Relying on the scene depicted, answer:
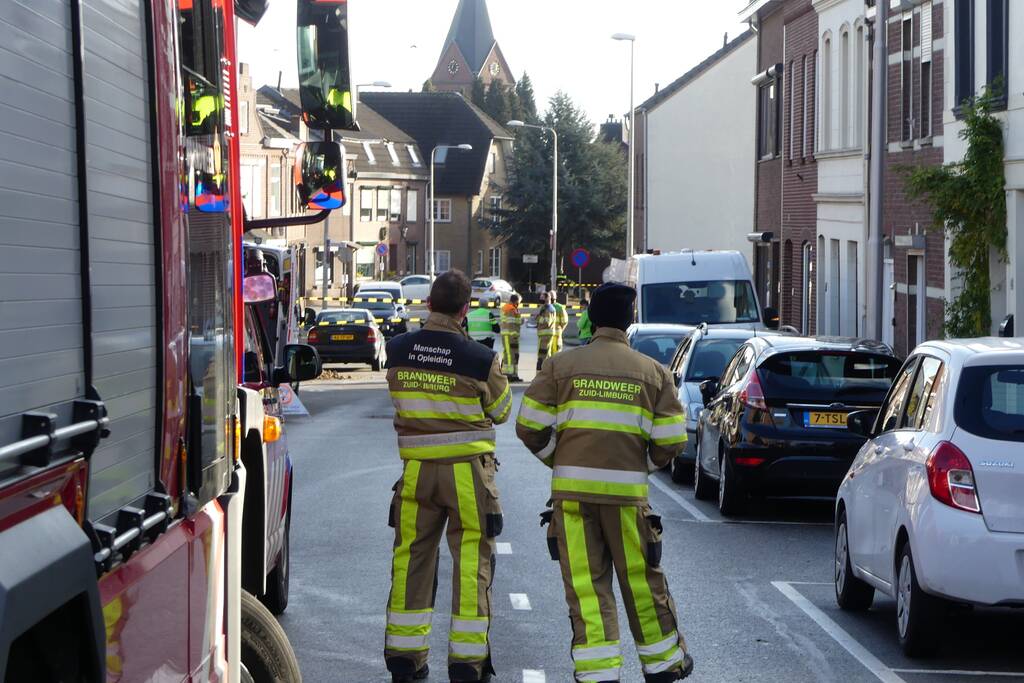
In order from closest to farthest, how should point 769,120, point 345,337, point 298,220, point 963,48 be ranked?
point 298,220
point 963,48
point 345,337
point 769,120

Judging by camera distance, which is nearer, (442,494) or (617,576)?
(617,576)

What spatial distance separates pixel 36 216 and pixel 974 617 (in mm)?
7993

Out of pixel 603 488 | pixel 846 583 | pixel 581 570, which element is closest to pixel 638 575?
pixel 581 570

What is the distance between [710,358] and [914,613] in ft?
32.9

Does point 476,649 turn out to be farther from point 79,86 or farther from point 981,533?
point 79,86

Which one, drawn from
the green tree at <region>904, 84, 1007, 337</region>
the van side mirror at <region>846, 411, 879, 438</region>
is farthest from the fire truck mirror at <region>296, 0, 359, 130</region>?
the green tree at <region>904, 84, 1007, 337</region>

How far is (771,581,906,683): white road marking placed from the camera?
312 inches

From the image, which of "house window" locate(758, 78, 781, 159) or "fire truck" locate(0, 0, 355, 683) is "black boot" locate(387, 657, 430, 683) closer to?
"fire truck" locate(0, 0, 355, 683)

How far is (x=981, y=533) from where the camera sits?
7715 mm

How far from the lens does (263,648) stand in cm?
560

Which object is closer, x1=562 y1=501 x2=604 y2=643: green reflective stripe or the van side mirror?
x1=562 y1=501 x2=604 y2=643: green reflective stripe

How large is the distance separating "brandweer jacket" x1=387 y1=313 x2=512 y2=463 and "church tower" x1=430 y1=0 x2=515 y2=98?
136 metres

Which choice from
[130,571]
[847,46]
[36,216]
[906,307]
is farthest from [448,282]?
[847,46]

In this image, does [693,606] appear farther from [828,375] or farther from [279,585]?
[828,375]
